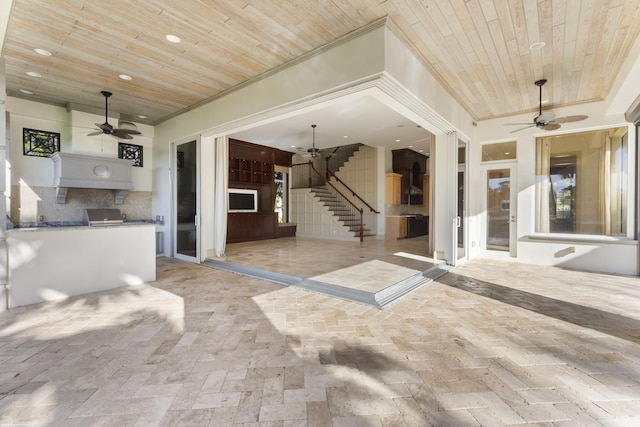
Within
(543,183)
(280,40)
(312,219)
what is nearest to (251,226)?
(312,219)

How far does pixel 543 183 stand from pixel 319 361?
6.25 meters

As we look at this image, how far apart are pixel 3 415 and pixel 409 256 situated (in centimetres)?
590

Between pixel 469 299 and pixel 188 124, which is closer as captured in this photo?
pixel 469 299

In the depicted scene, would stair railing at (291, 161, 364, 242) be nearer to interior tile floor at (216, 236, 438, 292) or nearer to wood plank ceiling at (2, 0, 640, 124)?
interior tile floor at (216, 236, 438, 292)

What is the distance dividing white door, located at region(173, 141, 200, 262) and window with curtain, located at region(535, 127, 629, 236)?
279 inches

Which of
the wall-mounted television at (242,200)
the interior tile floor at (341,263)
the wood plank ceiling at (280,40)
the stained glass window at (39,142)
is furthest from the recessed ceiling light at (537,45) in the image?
the stained glass window at (39,142)

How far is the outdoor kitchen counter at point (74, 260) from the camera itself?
3.34 metres

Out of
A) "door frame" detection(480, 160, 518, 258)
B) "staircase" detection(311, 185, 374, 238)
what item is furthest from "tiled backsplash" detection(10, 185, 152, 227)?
"door frame" detection(480, 160, 518, 258)

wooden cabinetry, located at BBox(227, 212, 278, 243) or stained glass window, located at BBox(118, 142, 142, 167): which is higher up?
stained glass window, located at BBox(118, 142, 142, 167)

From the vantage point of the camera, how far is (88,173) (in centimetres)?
542

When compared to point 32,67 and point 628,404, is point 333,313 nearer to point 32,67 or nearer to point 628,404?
point 628,404

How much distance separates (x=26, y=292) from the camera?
3367 mm

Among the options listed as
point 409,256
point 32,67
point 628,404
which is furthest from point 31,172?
point 628,404

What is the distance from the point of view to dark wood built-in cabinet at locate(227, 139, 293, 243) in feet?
28.5
